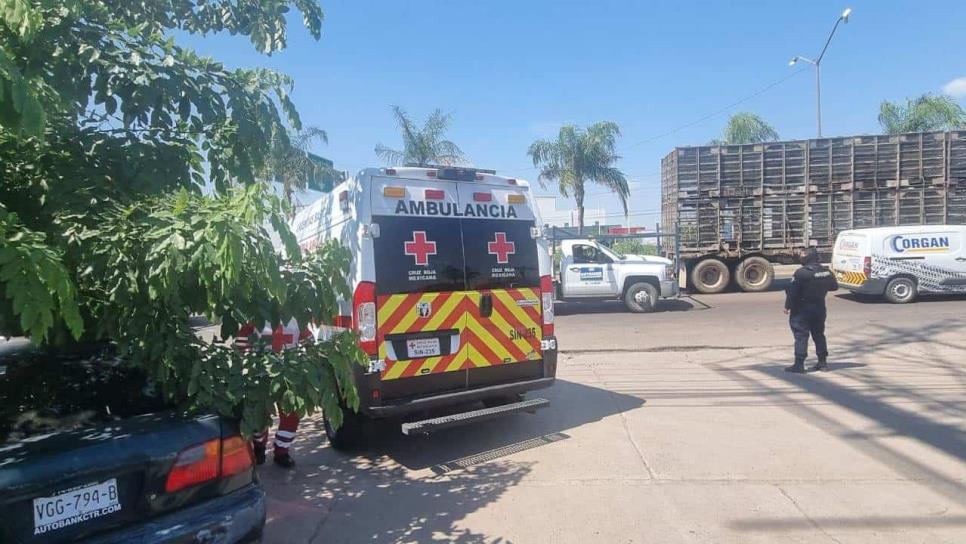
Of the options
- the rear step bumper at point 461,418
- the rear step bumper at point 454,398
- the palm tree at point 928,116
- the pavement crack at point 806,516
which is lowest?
the pavement crack at point 806,516

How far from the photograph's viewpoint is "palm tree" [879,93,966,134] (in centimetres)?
2933

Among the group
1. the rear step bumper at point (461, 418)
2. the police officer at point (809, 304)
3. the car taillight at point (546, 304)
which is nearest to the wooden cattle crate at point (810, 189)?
the police officer at point (809, 304)

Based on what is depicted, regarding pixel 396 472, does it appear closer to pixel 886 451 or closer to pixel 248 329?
pixel 248 329

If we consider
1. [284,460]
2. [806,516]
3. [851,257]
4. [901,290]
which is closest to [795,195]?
[851,257]

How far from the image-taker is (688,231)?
19.5 meters

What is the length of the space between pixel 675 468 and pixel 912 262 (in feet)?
45.4

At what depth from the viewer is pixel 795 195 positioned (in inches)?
750

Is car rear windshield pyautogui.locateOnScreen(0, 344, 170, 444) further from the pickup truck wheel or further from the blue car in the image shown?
the pickup truck wheel

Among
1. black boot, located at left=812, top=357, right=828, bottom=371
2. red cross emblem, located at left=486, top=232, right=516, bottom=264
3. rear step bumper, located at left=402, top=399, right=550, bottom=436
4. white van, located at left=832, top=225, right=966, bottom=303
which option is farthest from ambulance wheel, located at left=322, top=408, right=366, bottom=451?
white van, located at left=832, top=225, right=966, bottom=303

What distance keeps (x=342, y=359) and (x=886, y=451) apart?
14.8ft

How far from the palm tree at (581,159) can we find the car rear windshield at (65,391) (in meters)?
23.9

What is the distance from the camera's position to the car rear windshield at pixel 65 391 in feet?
9.12

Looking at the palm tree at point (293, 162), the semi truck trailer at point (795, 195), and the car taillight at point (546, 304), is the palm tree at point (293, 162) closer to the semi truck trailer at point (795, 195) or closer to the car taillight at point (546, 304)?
the car taillight at point (546, 304)

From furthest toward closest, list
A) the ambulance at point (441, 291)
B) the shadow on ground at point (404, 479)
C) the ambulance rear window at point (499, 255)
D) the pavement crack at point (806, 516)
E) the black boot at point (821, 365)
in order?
the black boot at point (821, 365), the ambulance rear window at point (499, 255), the ambulance at point (441, 291), the shadow on ground at point (404, 479), the pavement crack at point (806, 516)
